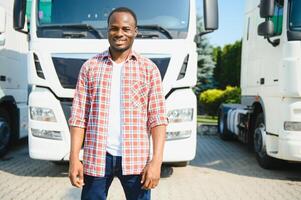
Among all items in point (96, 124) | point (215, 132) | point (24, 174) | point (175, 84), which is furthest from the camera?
point (215, 132)

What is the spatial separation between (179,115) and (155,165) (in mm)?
2992

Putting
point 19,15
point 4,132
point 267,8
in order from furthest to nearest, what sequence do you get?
point 4,132, point 267,8, point 19,15

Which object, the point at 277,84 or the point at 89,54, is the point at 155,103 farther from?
the point at 277,84

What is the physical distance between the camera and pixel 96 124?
8.36 ft

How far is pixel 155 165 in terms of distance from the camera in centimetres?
255

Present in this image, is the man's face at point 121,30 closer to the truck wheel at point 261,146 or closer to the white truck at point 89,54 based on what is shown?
the white truck at point 89,54

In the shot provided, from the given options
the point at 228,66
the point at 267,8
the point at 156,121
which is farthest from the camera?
the point at 228,66

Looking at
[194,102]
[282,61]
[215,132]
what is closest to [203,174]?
[194,102]

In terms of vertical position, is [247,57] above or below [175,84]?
above

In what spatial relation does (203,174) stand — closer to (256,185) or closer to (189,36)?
(256,185)

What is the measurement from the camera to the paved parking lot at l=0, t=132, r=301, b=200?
17.2 feet

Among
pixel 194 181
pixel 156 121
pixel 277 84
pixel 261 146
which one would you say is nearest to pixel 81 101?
pixel 156 121

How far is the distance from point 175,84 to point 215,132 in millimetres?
7453

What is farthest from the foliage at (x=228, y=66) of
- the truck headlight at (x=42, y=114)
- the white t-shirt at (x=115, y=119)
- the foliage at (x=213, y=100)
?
the white t-shirt at (x=115, y=119)
